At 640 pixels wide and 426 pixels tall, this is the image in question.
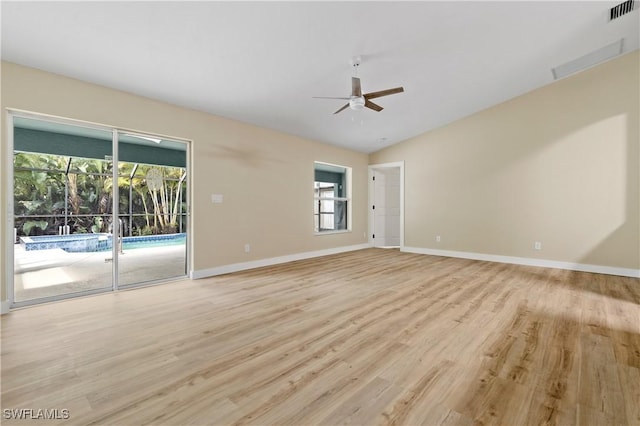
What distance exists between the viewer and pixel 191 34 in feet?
8.78

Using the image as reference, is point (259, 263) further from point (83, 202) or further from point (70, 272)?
point (70, 272)

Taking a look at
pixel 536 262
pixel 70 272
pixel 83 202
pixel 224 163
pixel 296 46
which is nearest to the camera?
pixel 296 46

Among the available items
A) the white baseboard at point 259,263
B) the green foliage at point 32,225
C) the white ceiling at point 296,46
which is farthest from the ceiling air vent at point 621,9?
the green foliage at point 32,225

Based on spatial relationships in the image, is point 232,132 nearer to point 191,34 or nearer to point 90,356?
point 191,34

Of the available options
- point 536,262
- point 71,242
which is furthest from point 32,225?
point 536,262

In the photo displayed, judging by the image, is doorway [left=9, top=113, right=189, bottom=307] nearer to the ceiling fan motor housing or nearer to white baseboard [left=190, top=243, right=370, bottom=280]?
white baseboard [left=190, top=243, right=370, bottom=280]

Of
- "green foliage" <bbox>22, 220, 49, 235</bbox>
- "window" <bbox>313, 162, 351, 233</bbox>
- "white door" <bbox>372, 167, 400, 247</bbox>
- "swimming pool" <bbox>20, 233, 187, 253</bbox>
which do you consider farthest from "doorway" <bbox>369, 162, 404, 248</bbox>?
"green foliage" <bbox>22, 220, 49, 235</bbox>

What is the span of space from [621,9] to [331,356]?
5223 mm

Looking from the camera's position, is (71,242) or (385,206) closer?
(71,242)

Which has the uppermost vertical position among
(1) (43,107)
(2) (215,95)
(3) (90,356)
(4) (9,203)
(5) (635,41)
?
(5) (635,41)

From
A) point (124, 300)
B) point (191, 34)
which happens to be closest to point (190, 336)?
point (124, 300)

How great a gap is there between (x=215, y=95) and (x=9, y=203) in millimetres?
2594

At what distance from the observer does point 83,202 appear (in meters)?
3.53

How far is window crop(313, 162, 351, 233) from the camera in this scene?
22.3ft
